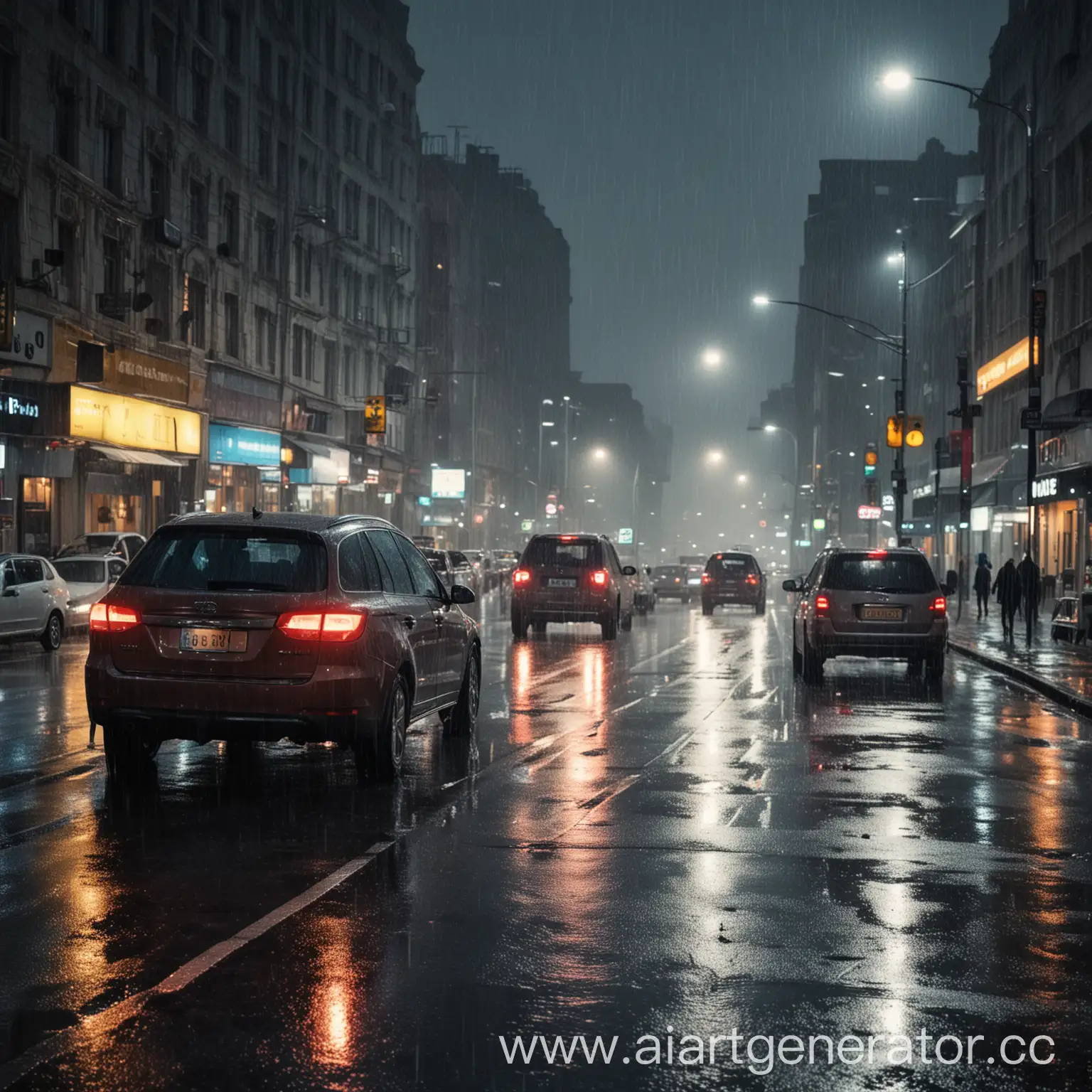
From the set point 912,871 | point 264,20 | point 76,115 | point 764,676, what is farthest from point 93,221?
point 912,871

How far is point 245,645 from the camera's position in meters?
10.8

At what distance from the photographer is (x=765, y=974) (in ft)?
21.0

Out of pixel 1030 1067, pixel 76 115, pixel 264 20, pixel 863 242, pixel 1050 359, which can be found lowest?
pixel 1030 1067

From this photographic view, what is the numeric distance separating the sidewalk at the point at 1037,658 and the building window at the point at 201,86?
2676cm

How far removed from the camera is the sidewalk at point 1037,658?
67.2 feet

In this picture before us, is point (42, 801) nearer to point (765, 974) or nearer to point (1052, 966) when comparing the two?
point (765, 974)

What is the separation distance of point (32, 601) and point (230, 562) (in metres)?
16.8

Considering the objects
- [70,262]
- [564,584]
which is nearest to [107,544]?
[70,262]

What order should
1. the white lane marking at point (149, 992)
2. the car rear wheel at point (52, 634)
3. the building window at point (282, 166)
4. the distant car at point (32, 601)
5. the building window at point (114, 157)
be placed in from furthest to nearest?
1. the building window at point (282, 166)
2. the building window at point (114, 157)
3. the car rear wheel at point (52, 634)
4. the distant car at point (32, 601)
5. the white lane marking at point (149, 992)

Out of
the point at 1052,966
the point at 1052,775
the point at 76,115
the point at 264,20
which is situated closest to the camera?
the point at 1052,966

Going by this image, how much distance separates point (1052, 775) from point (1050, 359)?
39302 millimetres

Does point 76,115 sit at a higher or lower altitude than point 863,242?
lower

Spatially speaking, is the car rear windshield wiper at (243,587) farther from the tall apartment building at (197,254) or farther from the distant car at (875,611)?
the tall apartment building at (197,254)

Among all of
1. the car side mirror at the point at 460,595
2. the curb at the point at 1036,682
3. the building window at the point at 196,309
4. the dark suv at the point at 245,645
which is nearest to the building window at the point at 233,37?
the building window at the point at 196,309
